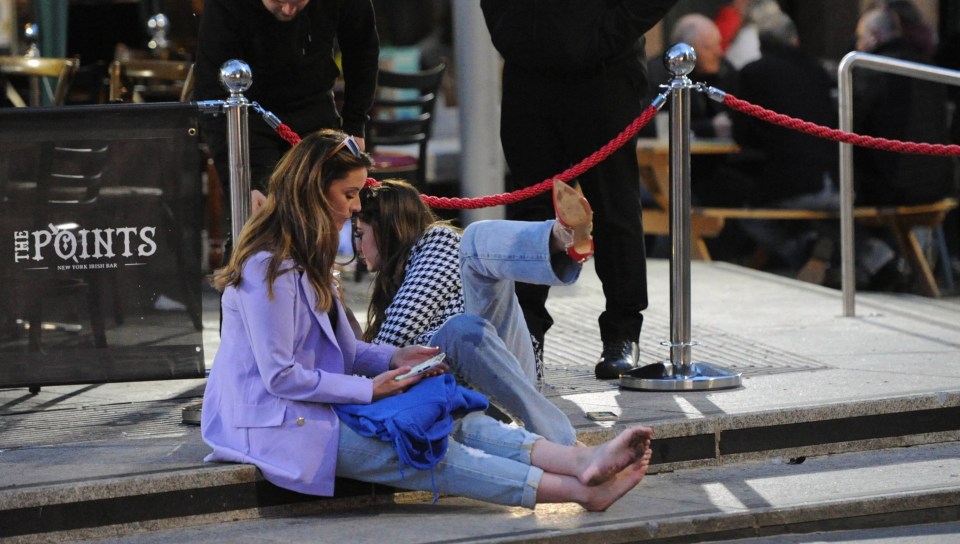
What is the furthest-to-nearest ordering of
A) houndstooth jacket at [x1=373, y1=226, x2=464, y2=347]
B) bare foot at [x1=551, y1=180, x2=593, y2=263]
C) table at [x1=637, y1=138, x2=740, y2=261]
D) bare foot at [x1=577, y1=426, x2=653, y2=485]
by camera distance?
table at [x1=637, y1=138, x2=740, y2=261] < houndstooth jacket at [x1=373, y1=226, x2=464, y2=347] < bare foot at [x1=577, y1=426, x2=653, y2=485] < bare foot at [x1=551, y1=180, x2=593, y2=263]

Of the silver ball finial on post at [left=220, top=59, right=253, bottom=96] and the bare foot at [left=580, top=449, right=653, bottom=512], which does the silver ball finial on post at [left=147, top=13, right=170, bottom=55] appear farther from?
the bare foot at [left=580, top=449, right=653, bottom=512]

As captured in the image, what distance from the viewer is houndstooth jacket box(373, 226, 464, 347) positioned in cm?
464

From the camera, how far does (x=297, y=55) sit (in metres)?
5.20

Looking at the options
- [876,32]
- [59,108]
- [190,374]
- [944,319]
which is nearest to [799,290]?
[944,319]

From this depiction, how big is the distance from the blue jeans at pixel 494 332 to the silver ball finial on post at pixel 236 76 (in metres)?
0.99

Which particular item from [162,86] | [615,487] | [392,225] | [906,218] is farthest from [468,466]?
[906,218]

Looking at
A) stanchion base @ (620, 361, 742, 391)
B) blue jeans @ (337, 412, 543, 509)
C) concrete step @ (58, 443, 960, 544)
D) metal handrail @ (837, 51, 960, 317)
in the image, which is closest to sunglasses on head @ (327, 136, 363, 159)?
blue jeans @ (337, 412, 543, 509)

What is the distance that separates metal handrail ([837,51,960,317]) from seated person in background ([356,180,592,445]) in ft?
7.83

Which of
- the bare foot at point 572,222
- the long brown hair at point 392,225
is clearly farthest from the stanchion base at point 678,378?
the bare foot at point 572,222

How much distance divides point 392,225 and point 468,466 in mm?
984

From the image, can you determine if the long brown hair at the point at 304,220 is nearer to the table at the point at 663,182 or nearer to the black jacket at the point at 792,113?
the table at the point at 663,182

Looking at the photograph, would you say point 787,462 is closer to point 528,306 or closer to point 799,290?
point 528,306

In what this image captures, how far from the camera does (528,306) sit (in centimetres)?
556

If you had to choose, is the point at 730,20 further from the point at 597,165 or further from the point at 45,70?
the point at 597,165
